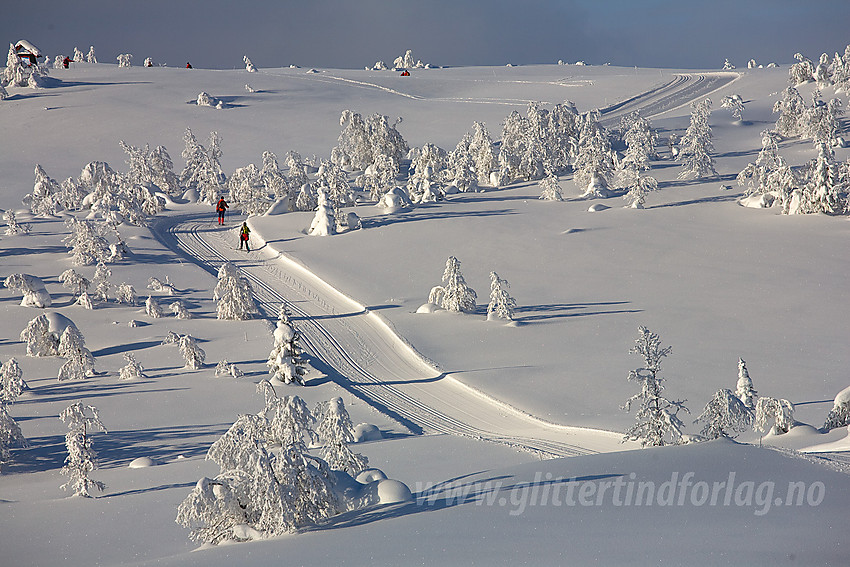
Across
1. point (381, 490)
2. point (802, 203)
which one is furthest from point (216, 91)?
point (381, 490)

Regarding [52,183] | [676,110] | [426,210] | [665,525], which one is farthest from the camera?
[676,110]

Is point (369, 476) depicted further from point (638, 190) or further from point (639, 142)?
point (639, 142)

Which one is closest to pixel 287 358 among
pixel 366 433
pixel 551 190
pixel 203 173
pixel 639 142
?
pixel 366 433

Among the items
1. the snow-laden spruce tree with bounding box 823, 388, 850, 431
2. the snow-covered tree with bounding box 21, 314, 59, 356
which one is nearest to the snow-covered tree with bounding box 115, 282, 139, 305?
the snow-covered tree with bounding box 21, 314, 59, 356

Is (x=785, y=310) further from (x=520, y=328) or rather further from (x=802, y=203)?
(x=802, y=203)

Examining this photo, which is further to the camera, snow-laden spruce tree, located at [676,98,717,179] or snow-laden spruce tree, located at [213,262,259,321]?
snow-laden spruce tree, located at [676,98,717,179]

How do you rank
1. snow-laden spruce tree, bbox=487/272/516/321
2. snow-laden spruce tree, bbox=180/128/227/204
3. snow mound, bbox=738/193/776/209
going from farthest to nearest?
1. snow-laden spruce tree, bbox=180/128/227/204
2. snow mound, bbox=738/193/776/209
3. snow-laden spruce tree, bbox=487/272/516/321

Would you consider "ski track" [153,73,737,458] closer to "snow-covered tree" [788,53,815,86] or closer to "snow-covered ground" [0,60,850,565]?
"snow-covered ground" [0,60,850,565]
